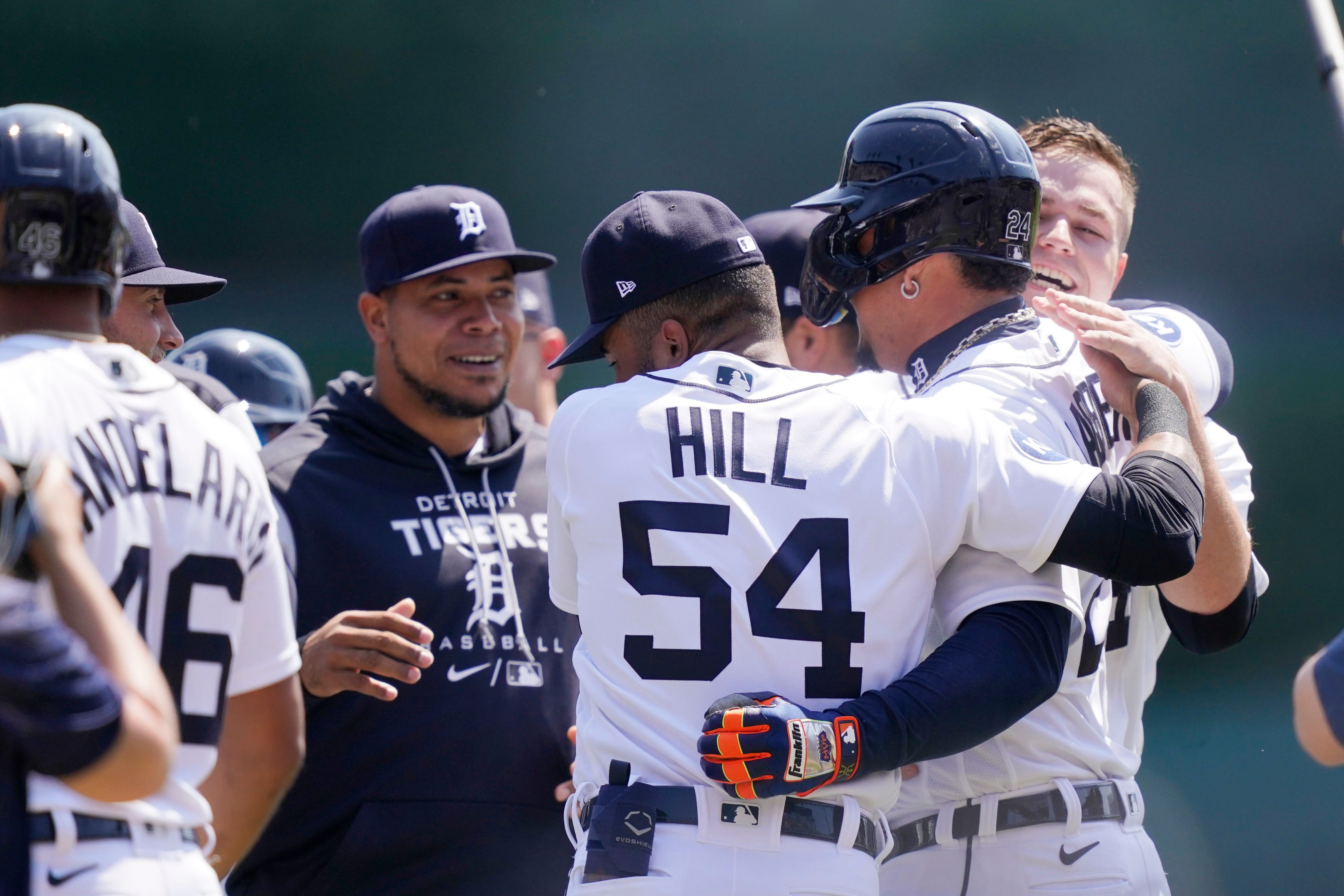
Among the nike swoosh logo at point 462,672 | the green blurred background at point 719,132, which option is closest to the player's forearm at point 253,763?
the nike swoosh logo at point 462,672

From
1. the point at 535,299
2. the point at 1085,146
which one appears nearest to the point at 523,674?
the point at 1085,146

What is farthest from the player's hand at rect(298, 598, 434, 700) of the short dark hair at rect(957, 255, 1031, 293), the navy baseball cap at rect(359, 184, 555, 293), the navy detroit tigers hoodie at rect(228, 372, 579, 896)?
the short dark hair at rect(957, 255, 1031, 293)

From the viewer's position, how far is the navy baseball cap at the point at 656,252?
86.6 inches

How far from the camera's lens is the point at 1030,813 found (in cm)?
214

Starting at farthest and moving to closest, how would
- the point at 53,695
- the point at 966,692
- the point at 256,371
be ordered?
the point at 256,371 → the point at 966,692 → the point at 53,695

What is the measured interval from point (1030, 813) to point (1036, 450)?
24.0 inches

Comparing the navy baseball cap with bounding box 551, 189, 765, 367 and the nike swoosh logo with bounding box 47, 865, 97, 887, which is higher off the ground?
the navy baseball cap with bounding box 551, 189, 765, 367

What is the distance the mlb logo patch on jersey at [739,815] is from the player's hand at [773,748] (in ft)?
0.11

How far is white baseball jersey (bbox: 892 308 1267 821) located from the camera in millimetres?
2137

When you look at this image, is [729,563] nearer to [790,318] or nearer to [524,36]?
[790,318]

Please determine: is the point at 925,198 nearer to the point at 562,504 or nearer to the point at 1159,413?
the point at 1159,413

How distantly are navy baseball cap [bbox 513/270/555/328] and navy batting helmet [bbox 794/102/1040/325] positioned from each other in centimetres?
283

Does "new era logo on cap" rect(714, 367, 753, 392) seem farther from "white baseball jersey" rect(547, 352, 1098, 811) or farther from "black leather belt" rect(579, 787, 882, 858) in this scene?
"black leather belt" rect(579, 787, 882, 858)

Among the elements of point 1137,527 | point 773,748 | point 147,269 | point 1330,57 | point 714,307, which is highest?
point 147,269
